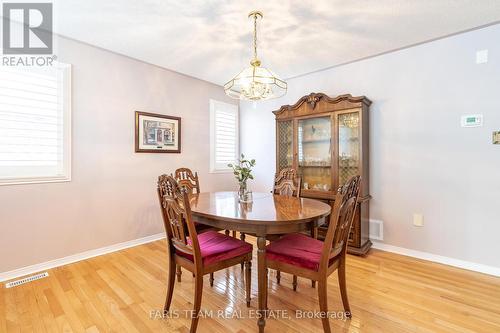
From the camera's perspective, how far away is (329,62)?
3.23 m

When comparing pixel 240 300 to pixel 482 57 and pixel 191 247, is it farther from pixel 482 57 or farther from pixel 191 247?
pixel 482 57

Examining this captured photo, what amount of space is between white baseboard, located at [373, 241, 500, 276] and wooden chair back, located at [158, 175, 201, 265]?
2540 millimetres

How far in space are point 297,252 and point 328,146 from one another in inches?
76.6

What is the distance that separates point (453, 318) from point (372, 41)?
2.70 m

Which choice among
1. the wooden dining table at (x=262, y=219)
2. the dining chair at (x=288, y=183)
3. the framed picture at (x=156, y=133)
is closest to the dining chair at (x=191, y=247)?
the wooden dining table at (x=262, y=219)

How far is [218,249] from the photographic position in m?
1.73

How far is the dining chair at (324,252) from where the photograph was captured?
1478 millimetres

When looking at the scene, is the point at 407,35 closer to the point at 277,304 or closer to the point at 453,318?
the point at 453,318

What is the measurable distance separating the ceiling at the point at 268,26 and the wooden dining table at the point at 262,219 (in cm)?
173

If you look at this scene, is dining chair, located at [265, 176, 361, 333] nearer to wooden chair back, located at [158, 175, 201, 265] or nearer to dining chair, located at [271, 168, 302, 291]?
wooden chair back, located at [158, 175, 201, 265]

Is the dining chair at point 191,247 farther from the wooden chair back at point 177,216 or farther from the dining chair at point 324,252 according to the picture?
the dining chair at point 324,252

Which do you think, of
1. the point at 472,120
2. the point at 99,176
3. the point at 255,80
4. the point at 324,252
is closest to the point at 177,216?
the point at 324,252

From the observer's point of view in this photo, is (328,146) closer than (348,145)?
No

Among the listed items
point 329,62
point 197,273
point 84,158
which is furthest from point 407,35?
point 84,158
